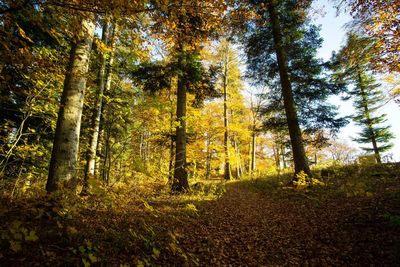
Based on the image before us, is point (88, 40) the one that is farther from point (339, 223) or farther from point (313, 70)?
point (313, 70)

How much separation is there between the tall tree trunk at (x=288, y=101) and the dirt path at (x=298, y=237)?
3.27 metres

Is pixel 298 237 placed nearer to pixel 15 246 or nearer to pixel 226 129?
pixel 15 246

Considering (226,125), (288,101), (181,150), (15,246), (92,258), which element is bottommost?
(92,258)

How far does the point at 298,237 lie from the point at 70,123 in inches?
232

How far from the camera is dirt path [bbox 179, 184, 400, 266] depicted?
13.5 feet

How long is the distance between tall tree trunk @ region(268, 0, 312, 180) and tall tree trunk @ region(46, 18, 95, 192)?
9039mm

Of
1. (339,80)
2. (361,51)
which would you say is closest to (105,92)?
(339,80)

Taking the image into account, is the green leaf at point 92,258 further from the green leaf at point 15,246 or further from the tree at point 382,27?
the tree at point 382,27

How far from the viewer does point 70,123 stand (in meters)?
4.79

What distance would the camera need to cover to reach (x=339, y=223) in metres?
5.37

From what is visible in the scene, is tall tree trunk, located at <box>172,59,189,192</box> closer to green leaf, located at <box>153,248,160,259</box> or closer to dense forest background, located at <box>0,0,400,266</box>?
dense forest background, located at <box>0,0,400,266</box>

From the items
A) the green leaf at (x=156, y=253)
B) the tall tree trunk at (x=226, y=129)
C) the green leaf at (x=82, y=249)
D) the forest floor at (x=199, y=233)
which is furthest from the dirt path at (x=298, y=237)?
the tall tree trunk at (x=226, y=129)

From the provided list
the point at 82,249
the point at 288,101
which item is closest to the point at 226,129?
the point at 288,101

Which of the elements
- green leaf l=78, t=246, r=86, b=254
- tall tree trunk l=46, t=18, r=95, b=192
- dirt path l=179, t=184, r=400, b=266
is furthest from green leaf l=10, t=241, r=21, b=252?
dirt path l=179, t=184, r=400, b=266
